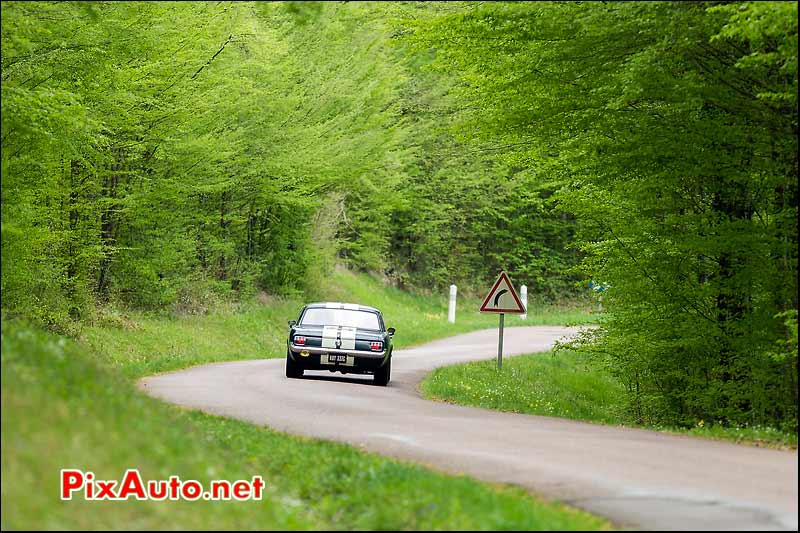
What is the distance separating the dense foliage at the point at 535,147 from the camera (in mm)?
17406

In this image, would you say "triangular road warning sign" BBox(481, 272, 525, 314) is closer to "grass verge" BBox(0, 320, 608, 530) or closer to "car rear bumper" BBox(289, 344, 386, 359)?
"car rear bumper" BBox(289, 344, 386, 359)

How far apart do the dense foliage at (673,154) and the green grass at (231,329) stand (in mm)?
9020

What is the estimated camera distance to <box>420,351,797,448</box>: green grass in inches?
630

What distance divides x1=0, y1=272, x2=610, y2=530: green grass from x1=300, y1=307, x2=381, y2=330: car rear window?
990cm

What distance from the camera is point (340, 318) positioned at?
79.5 ft

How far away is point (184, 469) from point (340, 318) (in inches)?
596

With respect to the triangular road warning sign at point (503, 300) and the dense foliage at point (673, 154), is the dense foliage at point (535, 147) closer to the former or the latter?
the dense foliage at point (673, 154)

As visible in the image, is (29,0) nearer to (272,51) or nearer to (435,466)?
(435,466)

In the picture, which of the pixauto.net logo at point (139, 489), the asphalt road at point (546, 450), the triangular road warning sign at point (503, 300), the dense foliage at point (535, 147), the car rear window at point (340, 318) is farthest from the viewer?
the triangular road warning sign at point (503, 300)

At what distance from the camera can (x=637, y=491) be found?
33.7ft

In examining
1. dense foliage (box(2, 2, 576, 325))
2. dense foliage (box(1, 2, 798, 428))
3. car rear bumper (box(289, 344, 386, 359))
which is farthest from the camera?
car rear bumper (box(289, 344, 386, 359))

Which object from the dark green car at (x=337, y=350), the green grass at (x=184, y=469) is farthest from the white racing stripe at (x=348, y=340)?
the green grass at (x=184, y=469)

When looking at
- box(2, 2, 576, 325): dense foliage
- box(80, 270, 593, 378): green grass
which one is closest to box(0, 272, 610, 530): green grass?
box(2, 2, 576, 325): dense foliage

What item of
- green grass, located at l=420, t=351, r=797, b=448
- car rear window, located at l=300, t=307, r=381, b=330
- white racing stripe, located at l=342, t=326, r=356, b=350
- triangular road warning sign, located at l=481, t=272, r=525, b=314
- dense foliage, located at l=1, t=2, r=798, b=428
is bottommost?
green grass, located at l=420, t=351, r=797, b=448
